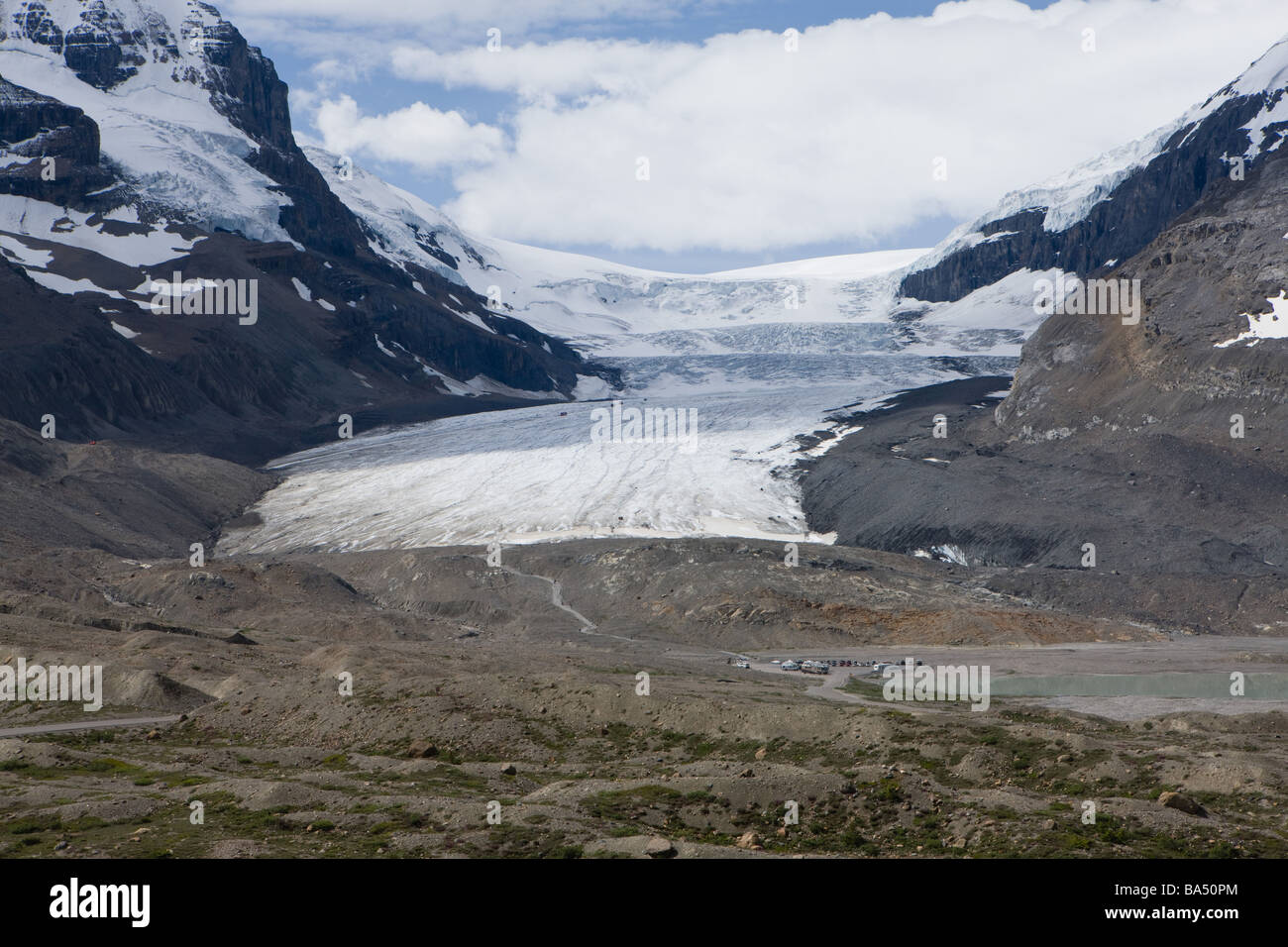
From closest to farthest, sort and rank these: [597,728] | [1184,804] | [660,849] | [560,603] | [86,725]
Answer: [660,849], [1184,804], [86,725], [597,728], [560,603]

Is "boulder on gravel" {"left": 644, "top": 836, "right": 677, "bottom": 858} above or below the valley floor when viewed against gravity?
above

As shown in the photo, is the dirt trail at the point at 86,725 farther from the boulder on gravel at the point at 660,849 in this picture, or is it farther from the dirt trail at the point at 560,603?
the dirt trail at the point at 560,603

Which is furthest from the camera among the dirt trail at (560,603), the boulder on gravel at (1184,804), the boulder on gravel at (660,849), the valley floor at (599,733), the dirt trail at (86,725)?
the dirt trail at (560,603)

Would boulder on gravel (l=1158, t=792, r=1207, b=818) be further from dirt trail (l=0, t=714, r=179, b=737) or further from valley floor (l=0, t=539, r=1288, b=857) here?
dirt trail (l=0, t=714, r=179, b=737)

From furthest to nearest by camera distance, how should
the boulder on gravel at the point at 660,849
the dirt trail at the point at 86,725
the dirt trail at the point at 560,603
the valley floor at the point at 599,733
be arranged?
1. the dirt trail at the point at 560,603
2. the dirt trail at the point at 86,725
3. the valley floor at the point at 599,733
4. the boulder on gravel at the point at 660,849

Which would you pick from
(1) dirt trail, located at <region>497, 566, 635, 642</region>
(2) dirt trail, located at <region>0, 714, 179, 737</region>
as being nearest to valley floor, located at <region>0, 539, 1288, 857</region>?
(1) dirt trail, located at <region>497, 566, 635, 642</region>

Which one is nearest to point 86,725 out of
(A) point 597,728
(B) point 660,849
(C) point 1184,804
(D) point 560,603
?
(A) point 597,728

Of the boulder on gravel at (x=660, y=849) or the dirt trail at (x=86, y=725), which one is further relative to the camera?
the dirt trail at (x=86, y=725)

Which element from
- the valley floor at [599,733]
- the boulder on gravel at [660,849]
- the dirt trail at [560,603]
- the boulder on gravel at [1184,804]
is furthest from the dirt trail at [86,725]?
the dirt trail at [560,603]

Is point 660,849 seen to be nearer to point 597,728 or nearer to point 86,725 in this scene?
point 597,728

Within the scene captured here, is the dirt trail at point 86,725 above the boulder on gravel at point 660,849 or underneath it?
underneath

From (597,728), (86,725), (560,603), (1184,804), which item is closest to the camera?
(1184,804)

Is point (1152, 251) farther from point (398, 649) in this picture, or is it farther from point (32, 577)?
point (32, 577)
